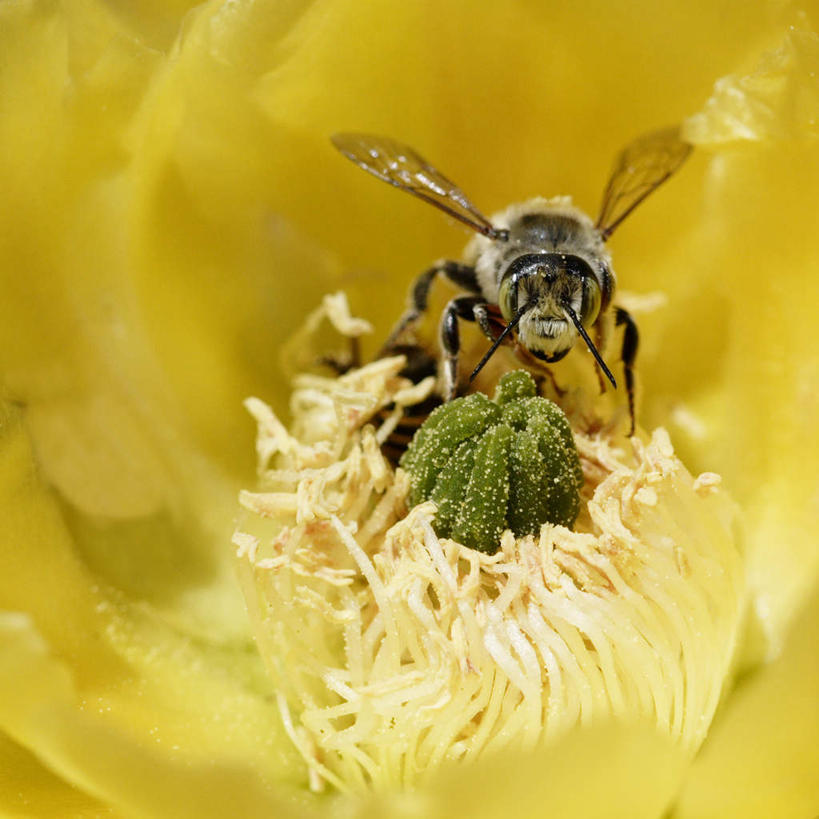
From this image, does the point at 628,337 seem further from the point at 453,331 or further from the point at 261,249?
the point at 261,249

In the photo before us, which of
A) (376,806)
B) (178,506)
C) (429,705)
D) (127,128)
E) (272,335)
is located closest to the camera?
(376,806)

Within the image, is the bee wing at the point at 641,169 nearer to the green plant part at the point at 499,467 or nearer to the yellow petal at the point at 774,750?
the green plant part at the point at 499,467

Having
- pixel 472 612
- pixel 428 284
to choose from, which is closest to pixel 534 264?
pixel 428 284

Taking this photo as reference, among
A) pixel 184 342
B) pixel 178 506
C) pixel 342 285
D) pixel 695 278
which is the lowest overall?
pixel 178 506

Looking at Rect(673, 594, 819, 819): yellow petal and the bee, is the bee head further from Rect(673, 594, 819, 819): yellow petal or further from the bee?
Rect(673, 594, 819, 819): yellow petal

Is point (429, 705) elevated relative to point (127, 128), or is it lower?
lower

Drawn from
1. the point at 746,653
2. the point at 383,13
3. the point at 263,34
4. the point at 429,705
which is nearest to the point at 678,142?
the point at 383,13

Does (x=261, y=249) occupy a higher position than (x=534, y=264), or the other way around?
(x=261, y=249)

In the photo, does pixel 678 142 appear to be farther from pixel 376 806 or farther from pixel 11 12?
pixel 376 806
